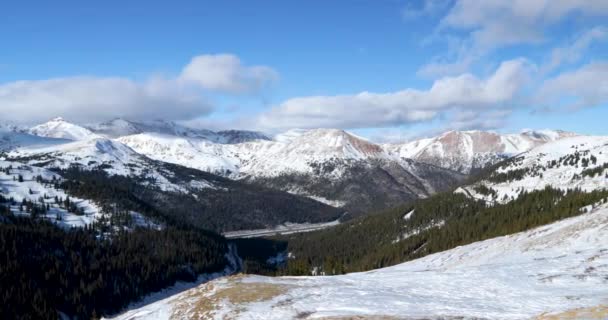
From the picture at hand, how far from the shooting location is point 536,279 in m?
50.2

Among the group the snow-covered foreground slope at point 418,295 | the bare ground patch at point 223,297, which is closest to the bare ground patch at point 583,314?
the snow-covered foreground slope at point 418,295

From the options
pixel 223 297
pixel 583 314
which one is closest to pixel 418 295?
pixel 583 314

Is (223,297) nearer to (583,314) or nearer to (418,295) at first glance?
(418,295)

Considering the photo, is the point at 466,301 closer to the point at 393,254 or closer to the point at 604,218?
the point at 604,218

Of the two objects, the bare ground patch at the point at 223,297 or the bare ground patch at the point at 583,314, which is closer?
the bare ground patch at the point at 583,314

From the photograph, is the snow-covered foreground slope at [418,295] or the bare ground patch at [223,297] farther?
the bare ground patch at [223,297]

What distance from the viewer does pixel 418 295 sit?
46.7 m

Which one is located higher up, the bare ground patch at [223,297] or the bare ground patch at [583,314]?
the bare ground patch at [583,314]

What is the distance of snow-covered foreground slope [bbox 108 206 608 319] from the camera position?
129 ft

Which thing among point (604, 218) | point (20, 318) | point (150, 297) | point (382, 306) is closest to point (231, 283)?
point (382, 306)

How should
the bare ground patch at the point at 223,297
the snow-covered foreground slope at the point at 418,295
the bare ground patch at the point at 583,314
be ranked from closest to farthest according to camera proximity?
the bare ground patch at the point at 583,314 < the snow-covered foreground slope at the point at 418,295 < the bare ground patch at the point at 223,297

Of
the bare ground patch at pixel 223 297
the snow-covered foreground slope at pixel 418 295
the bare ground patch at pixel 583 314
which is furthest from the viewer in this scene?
the bare ground patch at pixel 223 297

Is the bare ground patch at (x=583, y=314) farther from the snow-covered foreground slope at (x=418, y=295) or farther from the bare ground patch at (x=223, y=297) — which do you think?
the bare ground patch at (x=223, y=297)

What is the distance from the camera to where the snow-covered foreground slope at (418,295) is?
129 feet
